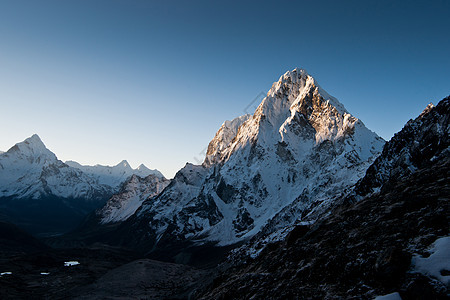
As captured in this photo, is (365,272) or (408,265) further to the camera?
(365,272)

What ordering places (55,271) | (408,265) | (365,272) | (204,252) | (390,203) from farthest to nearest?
(204,252) < (55,271) < (390,203) < (365,272) < (408,265)

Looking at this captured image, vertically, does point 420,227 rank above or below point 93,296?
above

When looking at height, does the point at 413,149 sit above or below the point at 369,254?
above

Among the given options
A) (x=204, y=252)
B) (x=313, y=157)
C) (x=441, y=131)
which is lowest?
(x=204, y=252)

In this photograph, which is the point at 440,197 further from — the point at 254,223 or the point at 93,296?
the point at 254,223

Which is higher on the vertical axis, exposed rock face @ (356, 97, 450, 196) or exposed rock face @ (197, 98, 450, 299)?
exposed rock face @ (356, 97, 450, 196)

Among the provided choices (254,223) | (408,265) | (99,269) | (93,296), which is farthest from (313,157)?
(408,265)

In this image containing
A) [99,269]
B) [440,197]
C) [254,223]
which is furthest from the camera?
[254,223]

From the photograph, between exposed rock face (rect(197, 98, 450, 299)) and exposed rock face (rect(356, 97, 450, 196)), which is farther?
exposed rock face (rect(356, 97, 450, 196))

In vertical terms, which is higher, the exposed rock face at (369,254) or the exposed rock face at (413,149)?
the exposed rock face at (413,149)

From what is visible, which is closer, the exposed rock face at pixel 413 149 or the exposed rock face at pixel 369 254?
the exposed rock face at pixel 369 254

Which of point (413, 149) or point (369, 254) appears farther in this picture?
point (413, 149)

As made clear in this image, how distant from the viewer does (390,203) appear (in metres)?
22.5

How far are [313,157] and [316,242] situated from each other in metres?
175
